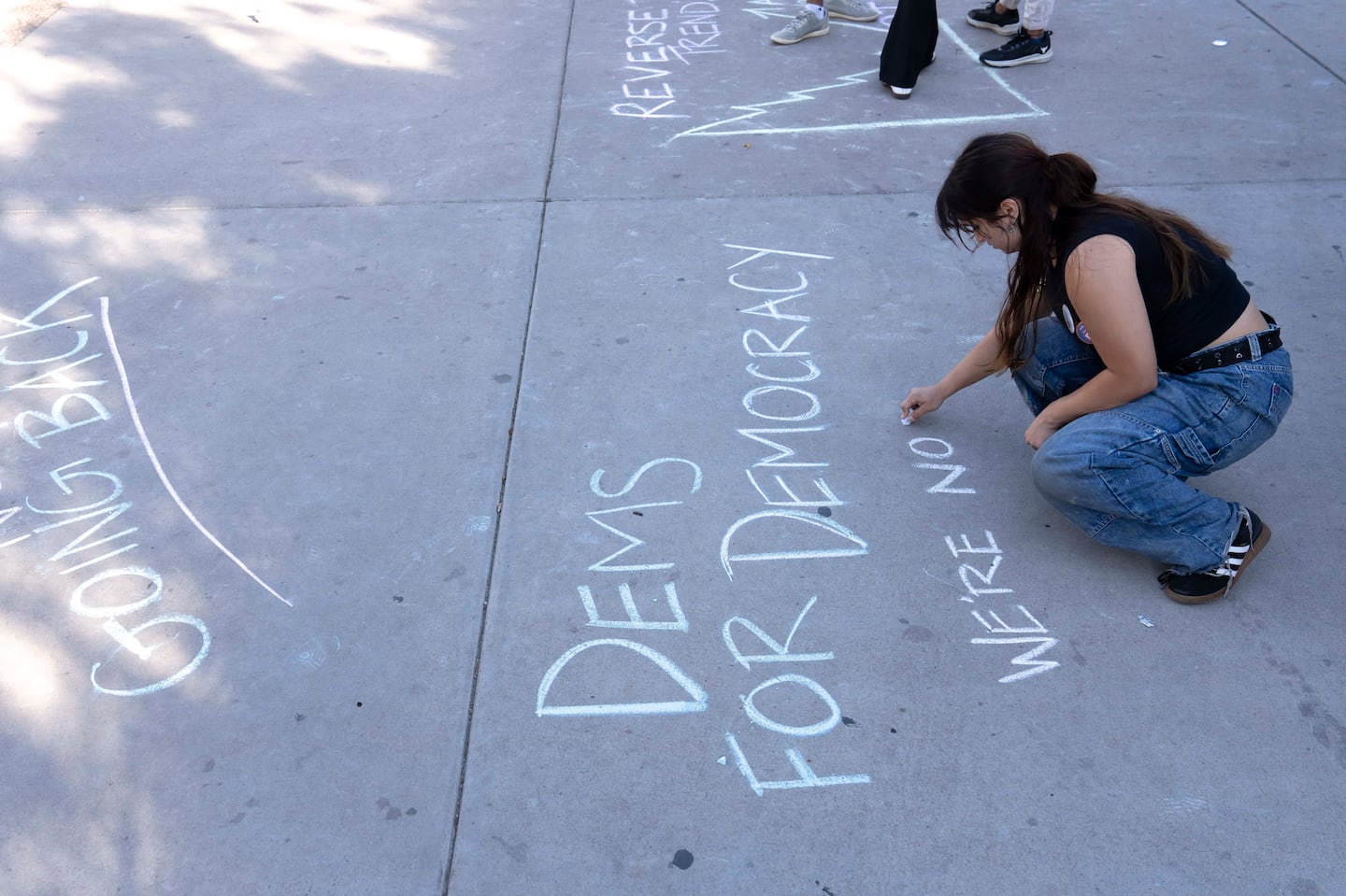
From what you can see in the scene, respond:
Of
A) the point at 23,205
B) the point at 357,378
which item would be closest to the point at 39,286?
the point at 23,205

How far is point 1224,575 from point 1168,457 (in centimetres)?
28

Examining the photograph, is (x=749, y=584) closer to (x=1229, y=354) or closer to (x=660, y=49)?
(x=1229, y=354)

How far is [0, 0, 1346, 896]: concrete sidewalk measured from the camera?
6.01ft

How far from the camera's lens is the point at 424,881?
1.76 metres

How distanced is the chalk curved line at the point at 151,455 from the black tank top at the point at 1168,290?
1.87 meters

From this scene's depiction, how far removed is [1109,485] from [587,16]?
16.0 feet

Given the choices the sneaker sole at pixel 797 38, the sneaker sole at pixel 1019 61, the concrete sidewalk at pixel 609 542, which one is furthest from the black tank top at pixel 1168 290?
the sneaker sole at pixel 797 38

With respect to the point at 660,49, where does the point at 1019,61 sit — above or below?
above

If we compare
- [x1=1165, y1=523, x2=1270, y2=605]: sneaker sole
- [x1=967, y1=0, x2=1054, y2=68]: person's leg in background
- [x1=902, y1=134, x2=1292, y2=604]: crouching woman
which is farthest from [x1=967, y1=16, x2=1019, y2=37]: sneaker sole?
[x1=1165, y1=523, x2=1270, y2=605]: sneaker sole

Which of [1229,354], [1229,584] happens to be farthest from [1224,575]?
[1229,354]

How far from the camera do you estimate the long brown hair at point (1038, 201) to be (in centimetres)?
212

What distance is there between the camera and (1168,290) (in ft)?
7.16

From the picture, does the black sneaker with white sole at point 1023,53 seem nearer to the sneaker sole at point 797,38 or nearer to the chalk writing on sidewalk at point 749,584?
the sneaker sole at point 797,38

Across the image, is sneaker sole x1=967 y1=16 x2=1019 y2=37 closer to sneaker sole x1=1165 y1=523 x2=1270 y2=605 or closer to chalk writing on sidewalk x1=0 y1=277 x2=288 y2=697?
sneaker sole x1=1165 y1=523 x2=1270 y2=605
